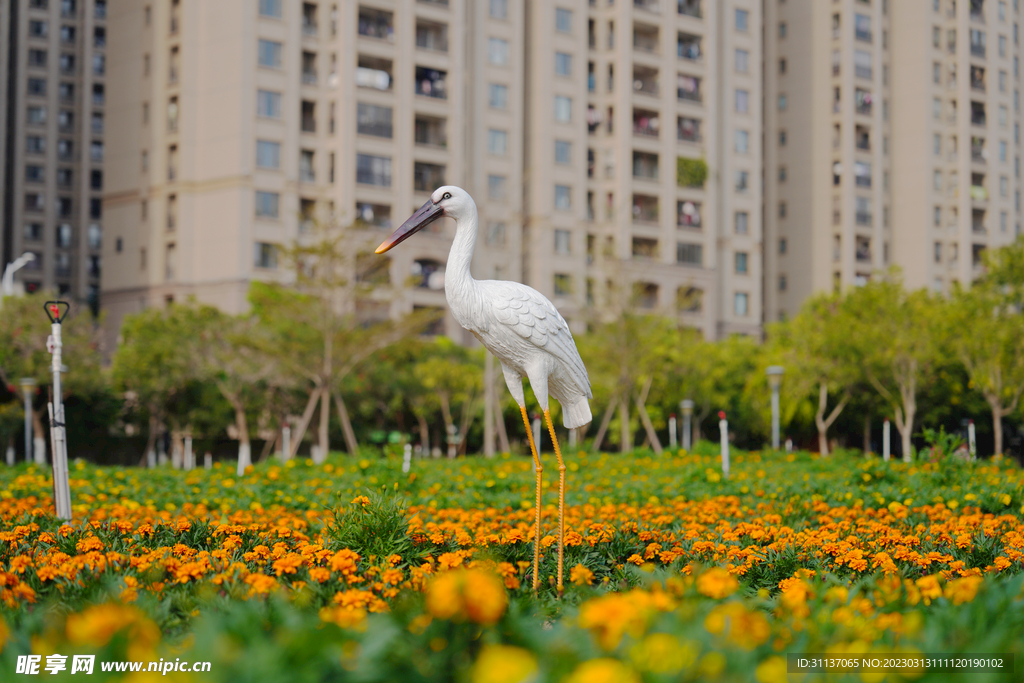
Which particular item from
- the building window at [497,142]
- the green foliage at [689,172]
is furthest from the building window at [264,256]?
the green foliage at [689,172]

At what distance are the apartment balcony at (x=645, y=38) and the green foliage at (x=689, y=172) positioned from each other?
21.3 ft

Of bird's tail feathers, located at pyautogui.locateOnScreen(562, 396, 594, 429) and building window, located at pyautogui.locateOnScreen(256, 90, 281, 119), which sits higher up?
building window, located at pyautogui.locateOnScreen(256, 90, 281, 119)

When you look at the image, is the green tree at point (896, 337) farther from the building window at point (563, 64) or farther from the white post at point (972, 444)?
the building window at point (563, 64)

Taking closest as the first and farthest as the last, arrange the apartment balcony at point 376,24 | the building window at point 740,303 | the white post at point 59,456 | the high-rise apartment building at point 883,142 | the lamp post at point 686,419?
the white post at point 59,456 < the lamp post at point 686,419 < the apartment balcony at point 376,24 < the building window at point 740,303 < the high-rise apartment building at point 883,142

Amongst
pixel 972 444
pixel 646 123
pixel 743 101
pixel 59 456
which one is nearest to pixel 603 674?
pixel 59 456

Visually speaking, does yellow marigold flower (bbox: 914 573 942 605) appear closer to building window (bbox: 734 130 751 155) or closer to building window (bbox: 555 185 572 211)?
building window (bbox: 555 185 572 211)

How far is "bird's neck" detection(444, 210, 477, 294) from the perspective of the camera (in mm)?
6184

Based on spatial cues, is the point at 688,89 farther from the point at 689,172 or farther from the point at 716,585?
the point at 716,585

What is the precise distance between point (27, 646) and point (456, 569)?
238 centimetres

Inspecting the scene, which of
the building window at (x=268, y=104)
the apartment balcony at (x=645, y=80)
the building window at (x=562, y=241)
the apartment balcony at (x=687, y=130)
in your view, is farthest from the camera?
the apartment balcony at (x=687, y=130)

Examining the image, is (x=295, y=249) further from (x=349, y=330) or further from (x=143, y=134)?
(x=143, y=134)

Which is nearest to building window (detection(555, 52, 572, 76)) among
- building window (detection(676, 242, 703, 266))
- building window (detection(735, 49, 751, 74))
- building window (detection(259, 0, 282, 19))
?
building window (detection(735, 49, 751, 74))

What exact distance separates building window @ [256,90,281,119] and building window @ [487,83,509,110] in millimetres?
10789

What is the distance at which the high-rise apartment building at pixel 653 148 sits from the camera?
167 feet
